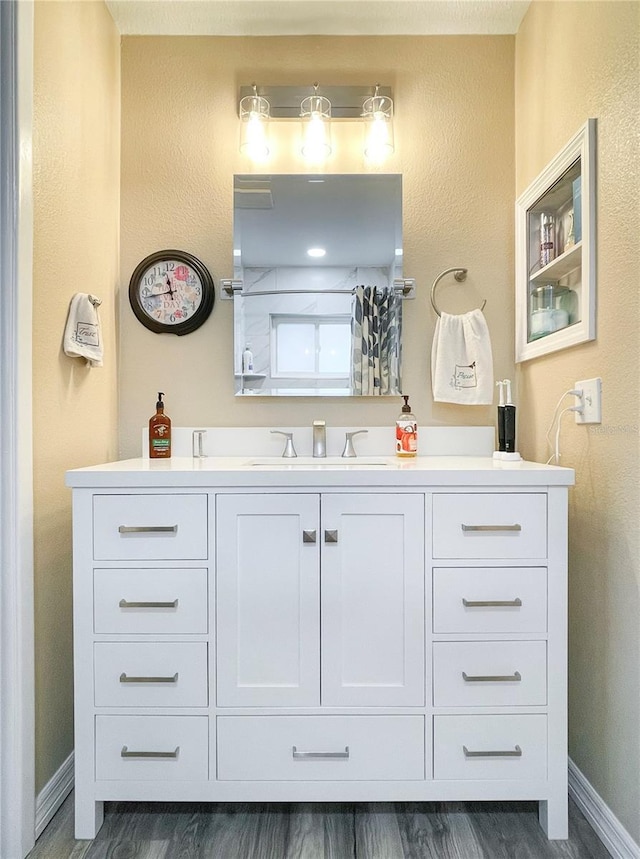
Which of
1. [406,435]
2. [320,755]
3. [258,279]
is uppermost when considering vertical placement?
[258,279]

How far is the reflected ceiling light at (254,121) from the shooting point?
193cm

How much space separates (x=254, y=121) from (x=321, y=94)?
0.85 ft

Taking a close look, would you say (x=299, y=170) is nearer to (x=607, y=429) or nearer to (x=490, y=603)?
(x=607, y=429)

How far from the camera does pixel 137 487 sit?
4.53 ft

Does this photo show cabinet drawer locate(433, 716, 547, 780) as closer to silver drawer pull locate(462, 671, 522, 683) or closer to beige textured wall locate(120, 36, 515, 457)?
silver drawer pull locate(462, 671, 522, 683)

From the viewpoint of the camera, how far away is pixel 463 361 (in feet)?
6.40

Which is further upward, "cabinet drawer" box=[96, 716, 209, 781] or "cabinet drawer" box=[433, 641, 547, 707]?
"cabinet drawer" box=[433, 641, 547, 707]

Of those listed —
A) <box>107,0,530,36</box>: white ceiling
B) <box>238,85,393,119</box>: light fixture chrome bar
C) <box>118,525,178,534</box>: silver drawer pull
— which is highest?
<box>107,0,530,36</box>: white ceiling

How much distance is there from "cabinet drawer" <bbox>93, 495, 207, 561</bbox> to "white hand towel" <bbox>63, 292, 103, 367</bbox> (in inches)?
19.4

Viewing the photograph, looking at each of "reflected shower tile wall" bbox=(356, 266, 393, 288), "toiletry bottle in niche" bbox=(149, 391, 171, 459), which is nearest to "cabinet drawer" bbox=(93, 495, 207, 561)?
"toiletry bottle in niche" bbox=(149, 391, 171, 459)

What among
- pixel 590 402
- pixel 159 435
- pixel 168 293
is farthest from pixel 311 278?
pixel 590 402

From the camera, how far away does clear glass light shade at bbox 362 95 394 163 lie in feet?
6.33

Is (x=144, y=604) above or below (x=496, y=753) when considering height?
above

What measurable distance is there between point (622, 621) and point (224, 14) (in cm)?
225
